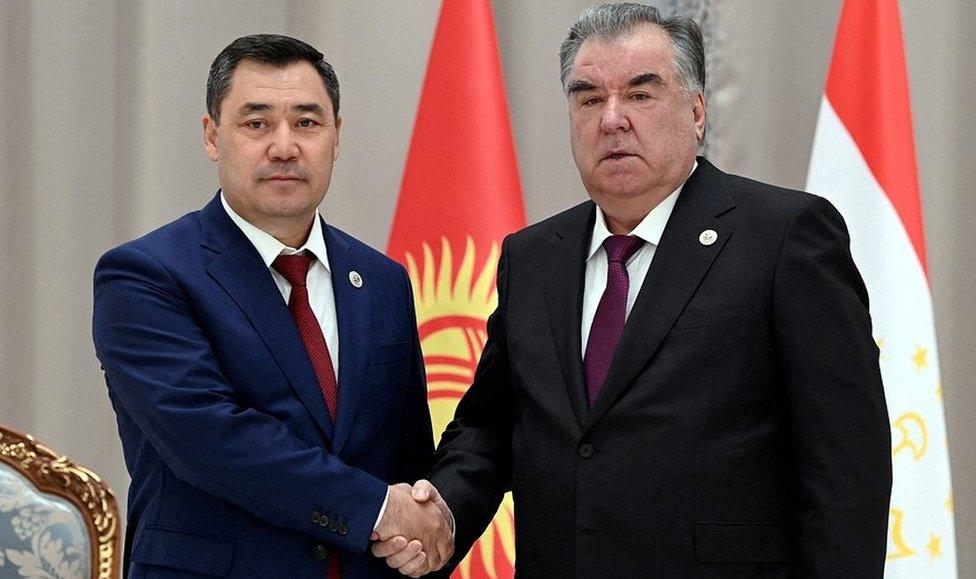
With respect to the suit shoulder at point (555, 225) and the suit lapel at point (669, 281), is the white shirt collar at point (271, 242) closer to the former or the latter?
the suit shoulder at point (555, 225)

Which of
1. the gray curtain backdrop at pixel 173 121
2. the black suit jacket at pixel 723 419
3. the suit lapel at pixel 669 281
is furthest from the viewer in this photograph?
the gray curtain backdrop at pixel 173 121

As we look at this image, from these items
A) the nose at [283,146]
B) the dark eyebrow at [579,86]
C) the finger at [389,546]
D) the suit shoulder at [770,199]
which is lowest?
the finger at [389,546]

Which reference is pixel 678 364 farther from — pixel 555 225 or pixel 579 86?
pixel 579 86

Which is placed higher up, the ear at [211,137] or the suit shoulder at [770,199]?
the ear at [211,137]

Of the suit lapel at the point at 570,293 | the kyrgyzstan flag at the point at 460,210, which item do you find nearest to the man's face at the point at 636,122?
the suit lapel at the point at 570,293

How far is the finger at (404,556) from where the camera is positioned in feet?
7.23

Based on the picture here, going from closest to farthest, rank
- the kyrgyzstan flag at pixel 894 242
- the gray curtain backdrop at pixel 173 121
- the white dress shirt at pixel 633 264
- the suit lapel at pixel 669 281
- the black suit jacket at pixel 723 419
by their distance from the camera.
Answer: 1. the black suit jacket at pixel 723 419
2. the suit lapel at pixel 669 281
3. the white dress shirt at pixel 633 264
4. the kyrgyzstan flag at pixel 894 242
5. the gray curtain backdrop at pixel 173 121

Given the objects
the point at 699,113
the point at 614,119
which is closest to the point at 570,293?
the point at 614,119

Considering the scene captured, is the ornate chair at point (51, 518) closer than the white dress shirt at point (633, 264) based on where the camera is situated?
No

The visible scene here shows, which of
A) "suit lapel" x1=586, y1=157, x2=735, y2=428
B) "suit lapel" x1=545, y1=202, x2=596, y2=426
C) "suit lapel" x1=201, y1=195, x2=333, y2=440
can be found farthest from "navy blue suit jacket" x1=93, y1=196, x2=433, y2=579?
"suit lapel" x1=586, y1=157, x2=735, y2=428

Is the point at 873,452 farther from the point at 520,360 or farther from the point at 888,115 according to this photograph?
the point at 888,115

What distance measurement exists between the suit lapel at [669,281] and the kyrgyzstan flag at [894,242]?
3.33 feet

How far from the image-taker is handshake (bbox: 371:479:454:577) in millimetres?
2184

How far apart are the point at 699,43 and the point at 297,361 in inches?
38.4
